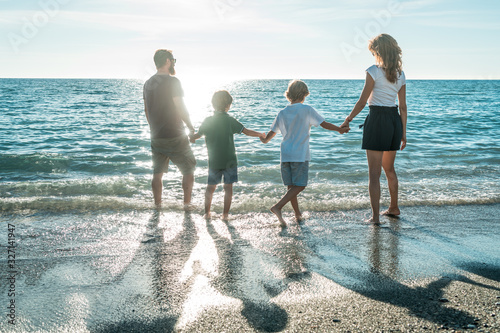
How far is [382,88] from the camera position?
429 centimetres

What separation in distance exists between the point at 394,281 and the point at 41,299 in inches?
104

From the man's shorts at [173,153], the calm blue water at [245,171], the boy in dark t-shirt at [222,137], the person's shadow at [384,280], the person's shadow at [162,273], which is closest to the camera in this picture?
the person's shadow at [162,273]

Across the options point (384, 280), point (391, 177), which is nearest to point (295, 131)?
point (391, 177)

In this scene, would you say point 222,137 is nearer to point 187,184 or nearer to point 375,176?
point 187,184

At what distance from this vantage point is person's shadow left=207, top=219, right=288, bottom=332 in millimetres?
2455

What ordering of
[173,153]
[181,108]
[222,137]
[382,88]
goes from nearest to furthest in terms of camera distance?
[382,88] < [222,137] < [181,108] < [173,153]

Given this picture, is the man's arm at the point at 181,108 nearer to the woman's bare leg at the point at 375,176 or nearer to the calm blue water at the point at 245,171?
the calm blue water at the point at 245,171

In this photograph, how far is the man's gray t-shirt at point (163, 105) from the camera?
15.6ft

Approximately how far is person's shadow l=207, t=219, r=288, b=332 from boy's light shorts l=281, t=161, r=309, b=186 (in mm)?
987

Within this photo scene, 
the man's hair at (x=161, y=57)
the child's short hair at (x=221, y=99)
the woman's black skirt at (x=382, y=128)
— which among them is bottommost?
A: the woman's black skirt at (x=382, y=128)

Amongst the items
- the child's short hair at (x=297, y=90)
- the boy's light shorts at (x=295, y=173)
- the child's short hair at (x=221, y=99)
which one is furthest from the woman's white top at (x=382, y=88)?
the child's short hair at (x=221, y=99)

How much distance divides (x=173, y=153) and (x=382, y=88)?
2716 millimetres

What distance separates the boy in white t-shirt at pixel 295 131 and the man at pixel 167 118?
3.98 ft

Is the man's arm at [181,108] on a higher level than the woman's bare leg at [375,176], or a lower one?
higher
